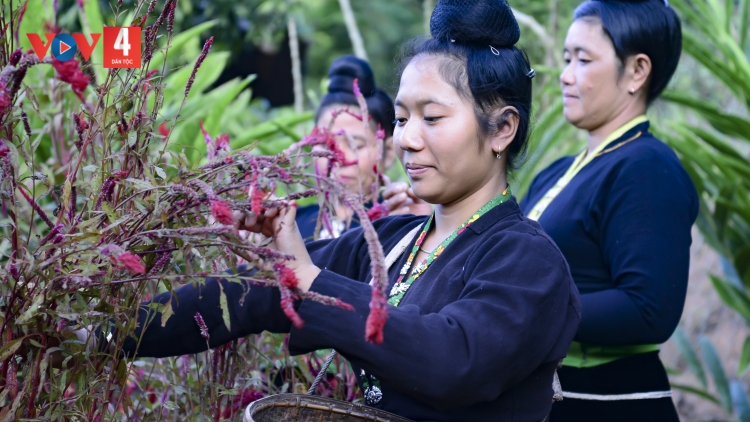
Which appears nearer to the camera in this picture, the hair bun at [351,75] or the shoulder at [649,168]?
the shoulder at [649,168]

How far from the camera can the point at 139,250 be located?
1104 millimetres

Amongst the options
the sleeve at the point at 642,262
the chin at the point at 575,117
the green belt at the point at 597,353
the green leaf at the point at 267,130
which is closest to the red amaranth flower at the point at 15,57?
the sleeve at the point at 642,262

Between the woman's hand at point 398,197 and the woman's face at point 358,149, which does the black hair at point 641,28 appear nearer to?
the woman's hand at point 398,197

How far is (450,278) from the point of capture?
49.9 inches

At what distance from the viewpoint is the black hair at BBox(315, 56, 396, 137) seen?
2.87 meters

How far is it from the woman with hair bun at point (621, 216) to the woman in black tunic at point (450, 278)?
0.49 metres

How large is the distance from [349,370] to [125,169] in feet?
2.44

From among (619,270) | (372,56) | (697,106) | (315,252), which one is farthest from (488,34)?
(372,56)

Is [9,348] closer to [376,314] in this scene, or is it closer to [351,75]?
[376,314]

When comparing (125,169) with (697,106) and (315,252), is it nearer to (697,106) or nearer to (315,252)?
(315,252)

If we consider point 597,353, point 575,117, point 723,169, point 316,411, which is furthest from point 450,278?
point 723,169

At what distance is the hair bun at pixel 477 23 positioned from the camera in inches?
55.3

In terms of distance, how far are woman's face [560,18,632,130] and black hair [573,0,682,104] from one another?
2cm

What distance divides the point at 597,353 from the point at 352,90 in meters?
1.45
